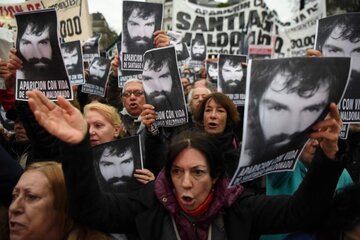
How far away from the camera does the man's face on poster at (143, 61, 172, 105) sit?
148 inches

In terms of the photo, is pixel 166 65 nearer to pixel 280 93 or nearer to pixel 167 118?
pixel 167 118

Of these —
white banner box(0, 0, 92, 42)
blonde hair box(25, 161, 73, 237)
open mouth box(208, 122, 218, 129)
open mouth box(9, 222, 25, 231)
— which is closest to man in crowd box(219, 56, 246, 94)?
open mouth box(208, 122, 218, 129)

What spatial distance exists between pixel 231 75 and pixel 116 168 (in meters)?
3.58

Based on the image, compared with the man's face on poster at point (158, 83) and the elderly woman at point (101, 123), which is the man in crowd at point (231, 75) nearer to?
the man's face on poster at point (158, 83)

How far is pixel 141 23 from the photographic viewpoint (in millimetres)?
5020

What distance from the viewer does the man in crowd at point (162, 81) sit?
3752 millimetres

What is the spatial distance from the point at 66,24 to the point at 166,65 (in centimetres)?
370

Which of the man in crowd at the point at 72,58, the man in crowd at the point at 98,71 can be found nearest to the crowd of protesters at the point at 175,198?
the man in crowd at the point at 72,58

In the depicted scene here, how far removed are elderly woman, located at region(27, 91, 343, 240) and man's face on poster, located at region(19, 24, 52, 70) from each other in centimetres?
102

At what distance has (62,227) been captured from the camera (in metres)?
2.33

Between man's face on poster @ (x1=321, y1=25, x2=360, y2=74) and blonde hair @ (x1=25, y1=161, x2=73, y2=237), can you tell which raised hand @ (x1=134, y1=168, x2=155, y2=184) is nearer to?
blonde hair @ (x1=25, y1=161, x2=73, y2=237)

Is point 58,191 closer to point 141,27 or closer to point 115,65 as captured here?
point 141,27

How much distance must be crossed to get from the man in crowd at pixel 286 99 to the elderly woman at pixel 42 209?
3.20 feet

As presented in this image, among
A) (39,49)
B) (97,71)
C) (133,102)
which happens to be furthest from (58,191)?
(97,71)
